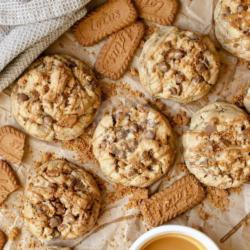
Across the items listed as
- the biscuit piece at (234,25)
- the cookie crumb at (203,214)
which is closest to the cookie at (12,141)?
the cookie crumb at (203,214)

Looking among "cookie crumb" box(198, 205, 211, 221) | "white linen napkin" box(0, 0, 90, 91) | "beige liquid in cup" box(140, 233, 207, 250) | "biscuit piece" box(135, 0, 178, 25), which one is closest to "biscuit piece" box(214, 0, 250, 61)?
"biscuit piece" box(135, 0, 178, 25)

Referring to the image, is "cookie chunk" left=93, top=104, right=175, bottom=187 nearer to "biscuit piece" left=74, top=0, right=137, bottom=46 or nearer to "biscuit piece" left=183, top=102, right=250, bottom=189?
"biscuit piece" left=183, top=102, right=250, bottom=189

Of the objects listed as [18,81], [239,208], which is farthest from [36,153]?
[239,208]

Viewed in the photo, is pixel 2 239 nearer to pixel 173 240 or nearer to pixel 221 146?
pixel 173 240

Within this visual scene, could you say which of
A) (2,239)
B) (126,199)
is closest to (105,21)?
(126,199)

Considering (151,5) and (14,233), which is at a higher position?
(151,5)

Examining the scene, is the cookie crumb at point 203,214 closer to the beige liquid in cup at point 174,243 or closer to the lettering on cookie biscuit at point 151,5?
the beige liquid in cup at point 174,243

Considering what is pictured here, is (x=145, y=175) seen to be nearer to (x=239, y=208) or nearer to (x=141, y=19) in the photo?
(x=239, y=208)
